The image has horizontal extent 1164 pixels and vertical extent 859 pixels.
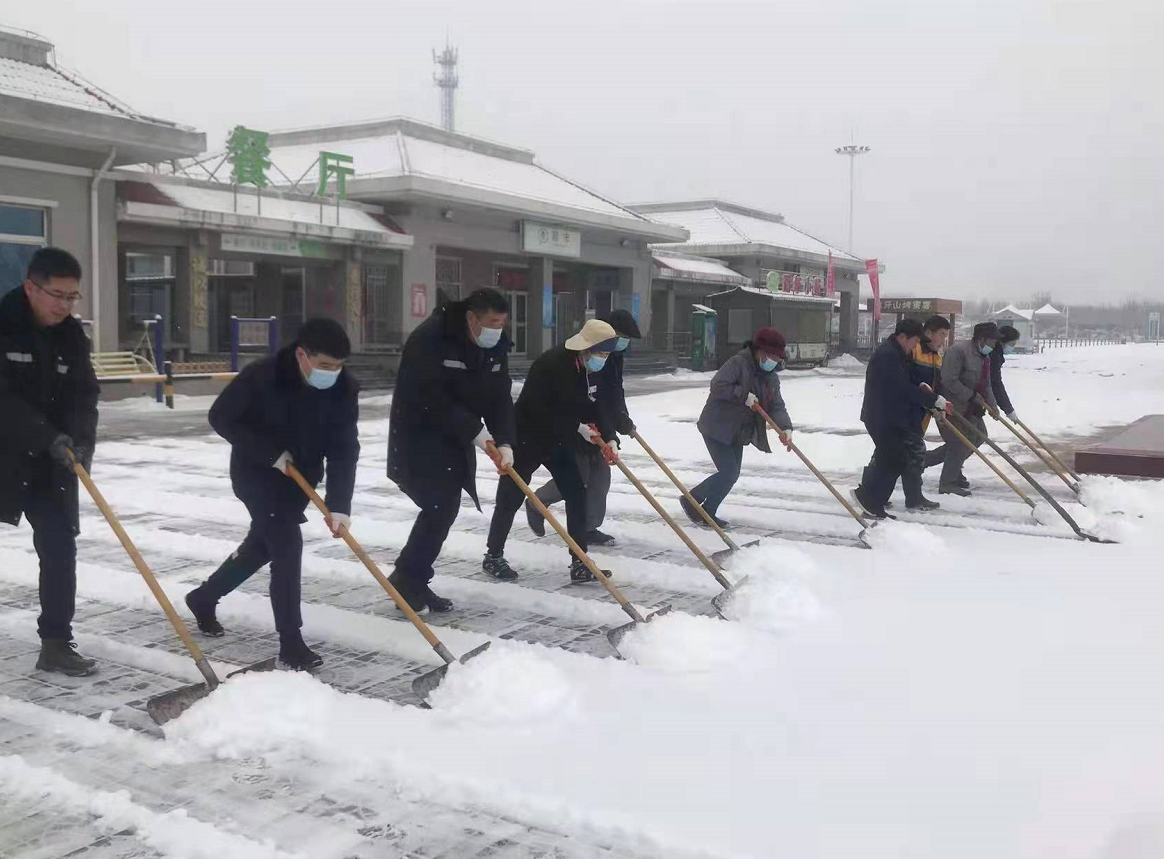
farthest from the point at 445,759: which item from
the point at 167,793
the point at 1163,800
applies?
the point at 1163,800

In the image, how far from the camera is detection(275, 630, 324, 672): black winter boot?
410 centimetres

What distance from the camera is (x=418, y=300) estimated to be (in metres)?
23.2

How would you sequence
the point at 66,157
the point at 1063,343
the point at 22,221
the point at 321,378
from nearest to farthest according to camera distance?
the point at 321,378 → the point at 22,221 → the point at 66,157 → the point at 1063,343

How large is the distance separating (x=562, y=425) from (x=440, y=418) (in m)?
1.06

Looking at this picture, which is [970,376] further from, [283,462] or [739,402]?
[283,462]

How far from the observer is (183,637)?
384cm

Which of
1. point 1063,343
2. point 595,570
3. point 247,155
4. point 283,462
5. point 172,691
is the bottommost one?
point 172,691

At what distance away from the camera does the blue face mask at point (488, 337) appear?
4883 mm

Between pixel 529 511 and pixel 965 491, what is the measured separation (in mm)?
4591

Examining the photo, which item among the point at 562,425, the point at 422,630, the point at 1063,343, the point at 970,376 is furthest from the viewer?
the point at 1063,343

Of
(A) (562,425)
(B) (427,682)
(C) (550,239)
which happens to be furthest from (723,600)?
(C) (550,239)

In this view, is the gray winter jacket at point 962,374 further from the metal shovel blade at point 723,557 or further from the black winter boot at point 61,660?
the black winter boot at point 61,660

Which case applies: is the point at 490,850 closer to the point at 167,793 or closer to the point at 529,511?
the point at 167,793

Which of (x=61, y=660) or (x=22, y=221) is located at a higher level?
(x=22, y=221)
